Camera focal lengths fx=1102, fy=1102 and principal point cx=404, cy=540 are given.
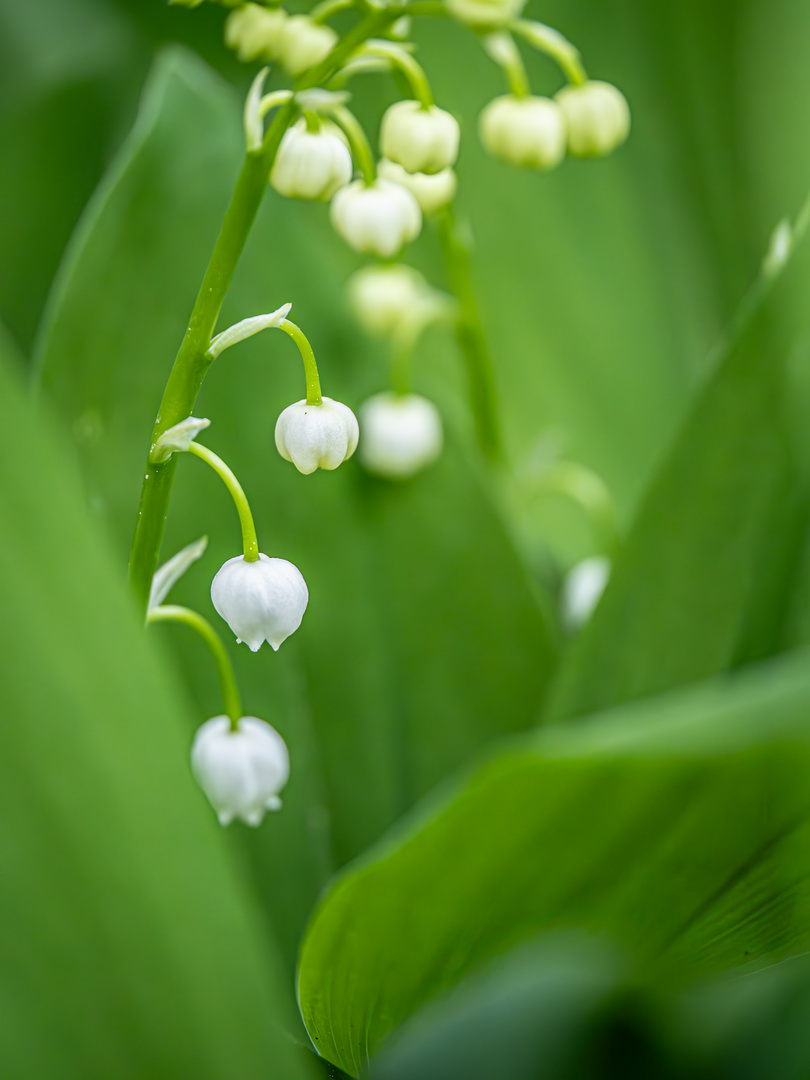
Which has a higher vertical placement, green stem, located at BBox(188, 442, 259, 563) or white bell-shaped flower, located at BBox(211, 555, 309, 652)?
green stem, located at BBox(188, 442, 259, 563)

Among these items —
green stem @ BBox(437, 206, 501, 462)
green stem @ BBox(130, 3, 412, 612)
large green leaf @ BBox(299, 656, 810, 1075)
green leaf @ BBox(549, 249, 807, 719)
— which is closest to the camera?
large green leaf @ BBox(299, 656, 810, 1075)

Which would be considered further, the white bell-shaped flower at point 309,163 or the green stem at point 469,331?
the green stem at point 469,331

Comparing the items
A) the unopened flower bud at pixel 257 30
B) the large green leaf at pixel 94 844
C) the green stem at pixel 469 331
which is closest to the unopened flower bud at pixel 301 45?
the unopened flower bud at pixel 257 30

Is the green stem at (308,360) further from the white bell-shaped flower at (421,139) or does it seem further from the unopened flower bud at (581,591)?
the unopened flower bud at (581,591)

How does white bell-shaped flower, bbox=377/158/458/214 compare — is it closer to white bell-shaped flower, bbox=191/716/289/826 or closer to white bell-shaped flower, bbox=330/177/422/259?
white bell-shaped flower, bbox=330/177/422/259

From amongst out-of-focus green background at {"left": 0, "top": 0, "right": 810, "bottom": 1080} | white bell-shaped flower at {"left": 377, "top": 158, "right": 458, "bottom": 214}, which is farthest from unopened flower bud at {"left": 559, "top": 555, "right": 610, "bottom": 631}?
white bell-shaped flower at {"left": 377, "top": 158, "right": 458, "bottom": 214}

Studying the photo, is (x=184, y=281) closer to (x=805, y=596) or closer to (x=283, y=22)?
(x=283, y=22)

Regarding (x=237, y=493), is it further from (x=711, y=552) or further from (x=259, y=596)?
(x=711, y=552)
